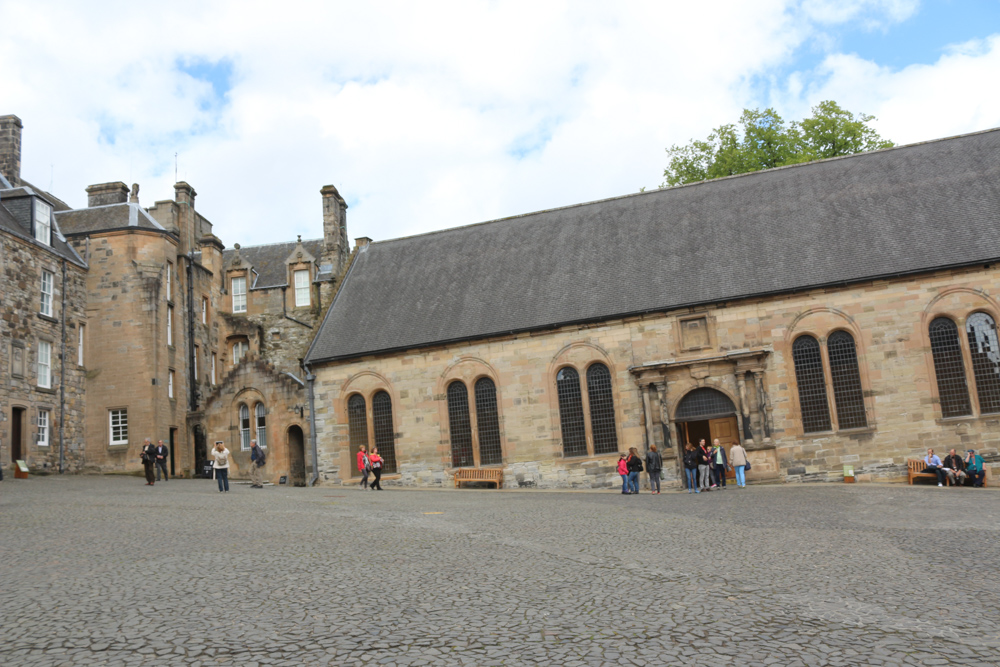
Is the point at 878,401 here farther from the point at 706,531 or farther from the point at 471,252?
the point at 471,252

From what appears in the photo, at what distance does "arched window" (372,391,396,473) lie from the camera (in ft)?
100

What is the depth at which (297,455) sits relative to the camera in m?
33.9

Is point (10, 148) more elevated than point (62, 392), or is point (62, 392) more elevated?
point (10, 148)

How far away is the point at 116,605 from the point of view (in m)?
8.66

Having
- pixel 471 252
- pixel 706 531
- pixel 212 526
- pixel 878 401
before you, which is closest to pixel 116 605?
pixel 212 526

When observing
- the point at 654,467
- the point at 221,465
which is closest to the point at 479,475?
the point at 654,467

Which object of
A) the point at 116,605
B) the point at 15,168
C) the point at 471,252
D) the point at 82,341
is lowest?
the point at 116,605

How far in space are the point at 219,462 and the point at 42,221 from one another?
15001 millimetres

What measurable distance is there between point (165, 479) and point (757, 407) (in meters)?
21.5

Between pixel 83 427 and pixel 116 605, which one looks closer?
pixel 116 605

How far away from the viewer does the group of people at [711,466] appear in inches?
951

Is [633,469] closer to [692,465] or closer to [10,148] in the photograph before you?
[692,465]

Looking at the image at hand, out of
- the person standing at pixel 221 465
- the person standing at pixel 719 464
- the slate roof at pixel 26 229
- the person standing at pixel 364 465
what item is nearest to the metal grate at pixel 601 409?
the person standing at pixel 719 464

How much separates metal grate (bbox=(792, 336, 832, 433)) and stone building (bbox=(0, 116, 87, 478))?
2640cm
